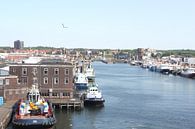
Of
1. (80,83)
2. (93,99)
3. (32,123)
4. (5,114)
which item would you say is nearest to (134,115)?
(93,99)

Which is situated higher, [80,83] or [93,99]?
[80,83]

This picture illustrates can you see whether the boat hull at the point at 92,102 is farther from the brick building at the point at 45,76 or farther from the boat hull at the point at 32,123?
the boat hull at the point at 32,123

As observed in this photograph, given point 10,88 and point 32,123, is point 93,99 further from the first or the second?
point 32,123

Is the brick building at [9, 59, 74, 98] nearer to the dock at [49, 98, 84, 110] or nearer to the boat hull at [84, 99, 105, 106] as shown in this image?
the boat hull at [84, 99, 105, 106]

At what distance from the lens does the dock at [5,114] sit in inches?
2074

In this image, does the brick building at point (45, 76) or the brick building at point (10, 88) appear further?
the brick building at point (45, 76)

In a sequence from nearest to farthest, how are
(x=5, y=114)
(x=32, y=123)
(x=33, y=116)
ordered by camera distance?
(x=32, y=123) < (x=33, y=116) < (x=5, y=114)

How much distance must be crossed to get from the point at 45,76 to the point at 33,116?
2216 cm

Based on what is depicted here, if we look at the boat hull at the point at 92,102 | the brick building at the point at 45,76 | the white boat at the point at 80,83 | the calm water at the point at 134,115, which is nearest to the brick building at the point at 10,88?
the brick building at the point at 45,76

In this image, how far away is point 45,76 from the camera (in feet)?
246

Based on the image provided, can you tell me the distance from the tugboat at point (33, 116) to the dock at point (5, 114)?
44.5 inches

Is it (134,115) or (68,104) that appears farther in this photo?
(68,104)

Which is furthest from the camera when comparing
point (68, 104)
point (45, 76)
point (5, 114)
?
point (45, 76)

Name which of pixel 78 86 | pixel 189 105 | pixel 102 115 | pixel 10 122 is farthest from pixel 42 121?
pixel 78 86
